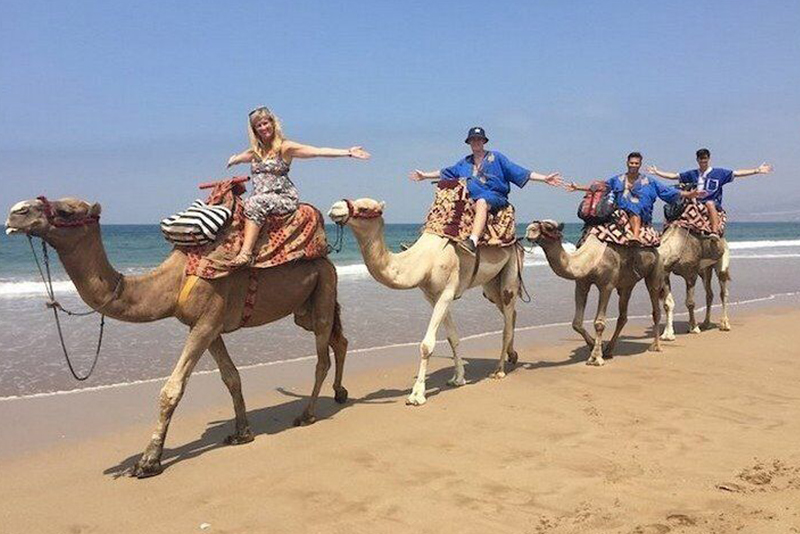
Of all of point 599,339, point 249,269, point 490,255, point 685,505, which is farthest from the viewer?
point 599,339

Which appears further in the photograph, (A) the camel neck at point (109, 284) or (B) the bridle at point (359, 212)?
(B) the bridle at point (359, 212)

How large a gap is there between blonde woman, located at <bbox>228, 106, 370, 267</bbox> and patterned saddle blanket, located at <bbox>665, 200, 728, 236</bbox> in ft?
24.6

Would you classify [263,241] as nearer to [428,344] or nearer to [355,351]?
[428,344]

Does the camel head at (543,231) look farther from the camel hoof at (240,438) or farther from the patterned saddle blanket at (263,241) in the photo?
the camel hoof at (240,438)

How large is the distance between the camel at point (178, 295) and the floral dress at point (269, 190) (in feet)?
1.70

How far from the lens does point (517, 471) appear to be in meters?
4.99

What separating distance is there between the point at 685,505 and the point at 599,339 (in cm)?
493

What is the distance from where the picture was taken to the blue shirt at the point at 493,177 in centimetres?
802

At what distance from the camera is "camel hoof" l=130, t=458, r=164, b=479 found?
5176 millimetres

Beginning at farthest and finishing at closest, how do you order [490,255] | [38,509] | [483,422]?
[490,255] < [483,422] < [38,509]

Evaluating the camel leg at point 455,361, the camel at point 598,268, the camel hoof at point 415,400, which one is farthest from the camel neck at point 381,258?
the camel at point 598,268

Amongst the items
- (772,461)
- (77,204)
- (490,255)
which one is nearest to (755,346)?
(490,255)

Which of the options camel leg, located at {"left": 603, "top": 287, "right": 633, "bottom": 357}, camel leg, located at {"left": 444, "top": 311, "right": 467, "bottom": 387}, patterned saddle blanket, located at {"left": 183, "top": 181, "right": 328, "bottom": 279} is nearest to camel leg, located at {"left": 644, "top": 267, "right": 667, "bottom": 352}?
camel leg, located at {"left": 603, "top": 287, "right": 633, "bottom": 357}

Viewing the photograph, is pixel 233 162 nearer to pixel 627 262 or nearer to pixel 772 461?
pixel 772 461
